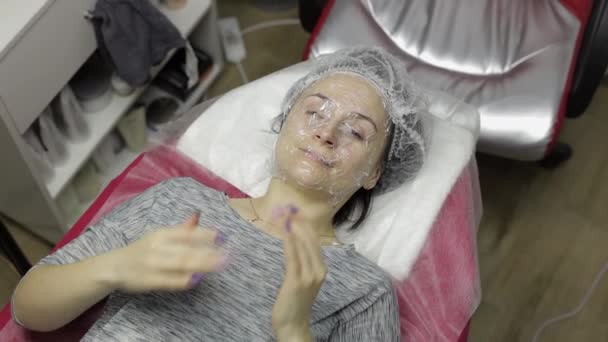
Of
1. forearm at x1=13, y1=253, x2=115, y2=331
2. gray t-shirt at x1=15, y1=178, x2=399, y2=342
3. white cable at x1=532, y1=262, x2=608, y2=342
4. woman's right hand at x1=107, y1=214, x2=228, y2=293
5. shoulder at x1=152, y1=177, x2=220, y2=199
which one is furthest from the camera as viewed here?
white cable at x1=532, y1=262, x2=608, y2=342

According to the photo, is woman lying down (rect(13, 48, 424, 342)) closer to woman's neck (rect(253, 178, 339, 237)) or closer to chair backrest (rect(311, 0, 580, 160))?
woman's neck (rect(253, 178, 339, 237))

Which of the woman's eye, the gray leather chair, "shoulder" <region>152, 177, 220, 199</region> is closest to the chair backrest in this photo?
the gray leather chair

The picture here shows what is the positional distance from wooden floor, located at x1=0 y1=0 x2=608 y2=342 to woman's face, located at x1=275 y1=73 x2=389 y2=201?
2.75ft

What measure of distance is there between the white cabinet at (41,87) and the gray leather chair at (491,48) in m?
0.51

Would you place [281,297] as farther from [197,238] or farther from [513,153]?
[513,153]

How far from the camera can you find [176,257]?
38.3 inches

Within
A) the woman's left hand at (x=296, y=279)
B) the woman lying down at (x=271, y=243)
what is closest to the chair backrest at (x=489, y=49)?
the woman lying down at (x=271, y=243)

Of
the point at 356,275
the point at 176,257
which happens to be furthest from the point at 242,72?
the point at 176,257

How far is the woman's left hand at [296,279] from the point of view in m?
0.98

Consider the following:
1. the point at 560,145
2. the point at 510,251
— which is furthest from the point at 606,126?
the point at 510,251

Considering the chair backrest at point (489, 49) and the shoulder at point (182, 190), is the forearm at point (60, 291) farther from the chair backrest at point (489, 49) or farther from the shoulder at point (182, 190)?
the chair backrest at point (489, 49)

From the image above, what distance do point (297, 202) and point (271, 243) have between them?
0.10 metres

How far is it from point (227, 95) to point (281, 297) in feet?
2.50

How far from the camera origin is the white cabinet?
1.42 meters
